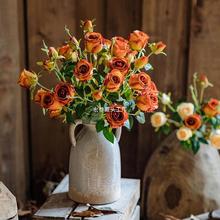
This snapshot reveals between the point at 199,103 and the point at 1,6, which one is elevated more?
the point at 1,6

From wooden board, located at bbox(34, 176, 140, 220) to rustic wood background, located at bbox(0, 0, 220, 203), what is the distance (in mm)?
466

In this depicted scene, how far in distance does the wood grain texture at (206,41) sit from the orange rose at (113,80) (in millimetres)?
725

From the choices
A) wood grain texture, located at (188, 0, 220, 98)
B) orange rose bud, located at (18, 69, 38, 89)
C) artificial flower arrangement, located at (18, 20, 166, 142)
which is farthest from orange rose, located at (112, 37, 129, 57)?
wood grain texture, located at (188, 0, 220, 98)

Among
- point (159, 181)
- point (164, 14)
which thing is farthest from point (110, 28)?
point (159, 181)

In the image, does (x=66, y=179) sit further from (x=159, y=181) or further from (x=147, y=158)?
(x=147, y=158)

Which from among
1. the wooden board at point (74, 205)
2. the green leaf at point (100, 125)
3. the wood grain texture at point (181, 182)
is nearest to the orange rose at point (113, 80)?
the green leaf at point (100, 125)

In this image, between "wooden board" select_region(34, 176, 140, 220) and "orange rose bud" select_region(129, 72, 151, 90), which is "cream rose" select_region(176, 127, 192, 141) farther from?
"orange rose bud" select_region(129, 72, 151, 90)

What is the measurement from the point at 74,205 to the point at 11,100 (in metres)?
0.60

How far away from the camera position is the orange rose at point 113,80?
134cm

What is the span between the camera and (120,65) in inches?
53.8

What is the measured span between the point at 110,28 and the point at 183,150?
55cm

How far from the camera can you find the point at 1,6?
187 cm

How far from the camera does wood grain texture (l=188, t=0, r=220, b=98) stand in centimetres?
196

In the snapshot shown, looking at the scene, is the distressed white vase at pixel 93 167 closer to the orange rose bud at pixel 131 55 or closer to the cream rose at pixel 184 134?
the orange rose bud at pixel 131 55
